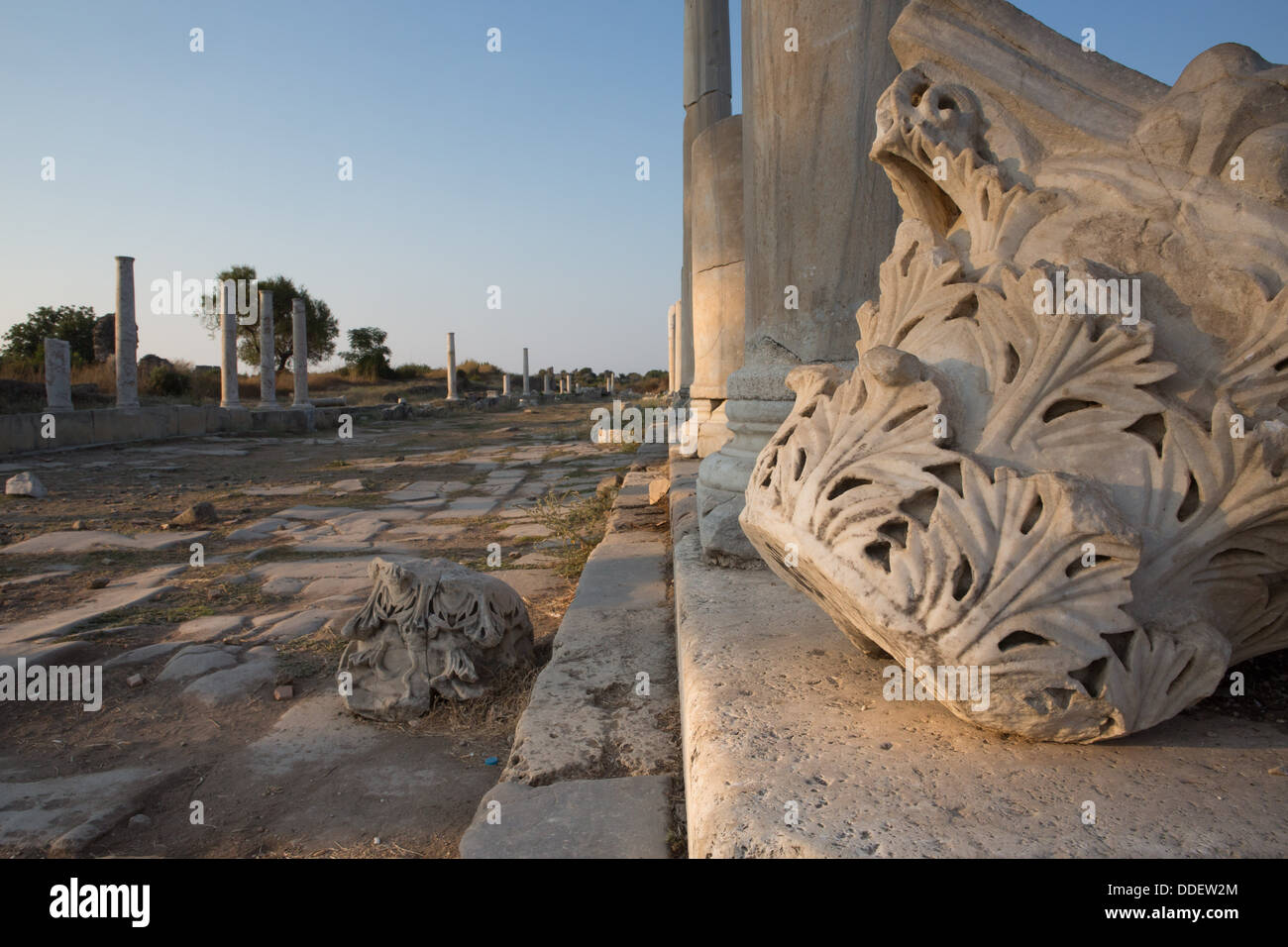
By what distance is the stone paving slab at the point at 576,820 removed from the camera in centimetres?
171

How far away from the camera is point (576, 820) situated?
1.81 m

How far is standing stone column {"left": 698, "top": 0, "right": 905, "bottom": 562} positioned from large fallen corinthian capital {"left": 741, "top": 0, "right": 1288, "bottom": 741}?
1.14 meters

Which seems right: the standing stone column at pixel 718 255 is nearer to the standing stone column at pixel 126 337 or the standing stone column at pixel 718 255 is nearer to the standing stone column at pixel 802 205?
the standing stone column at pixel 802 205

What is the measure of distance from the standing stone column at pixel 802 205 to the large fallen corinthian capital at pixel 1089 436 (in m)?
1.14

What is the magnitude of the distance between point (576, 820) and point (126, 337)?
16.8 metres

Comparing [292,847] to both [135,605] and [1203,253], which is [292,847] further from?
[135,605]

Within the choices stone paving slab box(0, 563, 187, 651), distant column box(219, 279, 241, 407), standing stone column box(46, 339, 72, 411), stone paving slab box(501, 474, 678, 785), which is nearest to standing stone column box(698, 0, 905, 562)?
stone paving slab box(501, 474, 678, 785)

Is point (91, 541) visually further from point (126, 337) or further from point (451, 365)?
point (451, 365)

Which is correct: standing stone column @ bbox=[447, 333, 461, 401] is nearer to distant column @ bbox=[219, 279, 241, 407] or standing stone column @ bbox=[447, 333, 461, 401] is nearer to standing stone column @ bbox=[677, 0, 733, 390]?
distant column @ bbox=[219, 279, 241, 407]

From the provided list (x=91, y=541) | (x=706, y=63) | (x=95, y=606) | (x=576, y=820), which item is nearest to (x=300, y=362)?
(x=706, y=63)

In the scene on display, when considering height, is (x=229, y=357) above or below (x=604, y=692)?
above

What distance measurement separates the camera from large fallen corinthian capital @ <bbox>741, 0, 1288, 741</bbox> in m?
1.33
